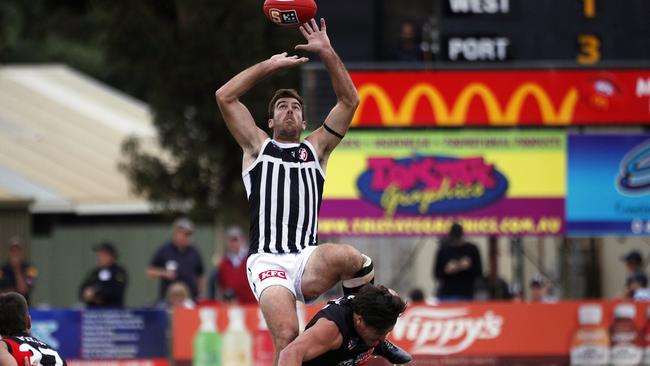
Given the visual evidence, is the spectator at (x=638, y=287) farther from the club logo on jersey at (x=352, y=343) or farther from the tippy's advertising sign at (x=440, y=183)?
the club logo on jersey at (x=352, y=343)

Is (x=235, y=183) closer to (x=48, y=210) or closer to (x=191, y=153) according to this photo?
(x=191, y=153)

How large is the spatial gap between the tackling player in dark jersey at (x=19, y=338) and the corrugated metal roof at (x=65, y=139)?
17155 millimetres

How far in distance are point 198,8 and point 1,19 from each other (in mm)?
3923

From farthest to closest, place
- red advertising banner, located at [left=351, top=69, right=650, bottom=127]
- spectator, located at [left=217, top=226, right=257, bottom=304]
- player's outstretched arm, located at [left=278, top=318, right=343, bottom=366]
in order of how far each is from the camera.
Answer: spectator, located at [left=217, top=226, right=257, bottom=304] → red advertising banner, located at [left=351, top=69, right=650, bottom=127] → player's outstretched arm, located at [left=278, top=318, right=343, bottom=366]

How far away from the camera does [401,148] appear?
664 inches

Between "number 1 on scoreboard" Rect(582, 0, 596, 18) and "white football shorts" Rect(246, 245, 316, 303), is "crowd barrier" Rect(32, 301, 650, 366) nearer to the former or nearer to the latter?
"number 1 on scoreboard" Rect(582, 0, 596, 18)

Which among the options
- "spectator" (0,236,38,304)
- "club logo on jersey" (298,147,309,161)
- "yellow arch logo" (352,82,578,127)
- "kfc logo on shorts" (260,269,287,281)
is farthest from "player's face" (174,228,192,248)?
"kfc logo on shorts" (260,269,287,281)

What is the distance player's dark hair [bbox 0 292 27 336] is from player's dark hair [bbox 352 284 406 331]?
85.6 inches

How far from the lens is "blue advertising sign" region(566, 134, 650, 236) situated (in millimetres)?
16969

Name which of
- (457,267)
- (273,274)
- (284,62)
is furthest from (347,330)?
(457,267)

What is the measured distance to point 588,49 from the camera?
645 inches

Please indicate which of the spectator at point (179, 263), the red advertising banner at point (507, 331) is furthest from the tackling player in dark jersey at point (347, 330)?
the spectator at point (179, 263)

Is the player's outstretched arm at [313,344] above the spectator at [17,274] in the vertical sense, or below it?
above

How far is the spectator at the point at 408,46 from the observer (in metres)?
16.5
